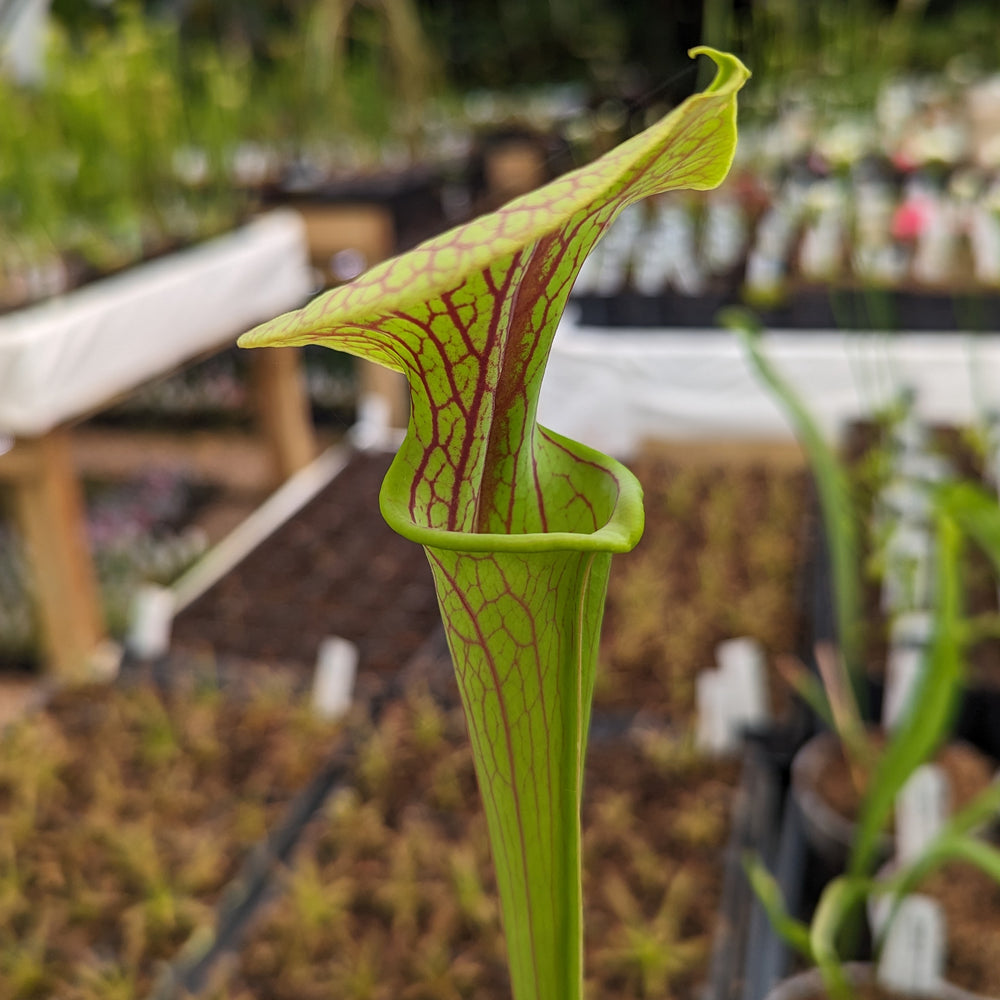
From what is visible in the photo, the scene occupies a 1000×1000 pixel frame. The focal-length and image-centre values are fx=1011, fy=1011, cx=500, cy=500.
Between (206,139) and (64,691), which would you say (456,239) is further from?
(206,139)

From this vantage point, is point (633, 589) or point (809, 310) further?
point (809, 310)

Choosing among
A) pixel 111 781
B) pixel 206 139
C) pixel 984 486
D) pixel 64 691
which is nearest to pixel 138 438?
pixel 206 139

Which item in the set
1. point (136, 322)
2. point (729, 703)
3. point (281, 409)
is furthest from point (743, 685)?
point (281, 409)

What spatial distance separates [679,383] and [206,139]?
1443mm

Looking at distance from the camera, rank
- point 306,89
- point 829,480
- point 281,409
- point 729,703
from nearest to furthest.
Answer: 1. point 829,480
2. point 729,703
3. point 281,409
4. point 306,89

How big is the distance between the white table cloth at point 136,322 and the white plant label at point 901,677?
0.89 metres

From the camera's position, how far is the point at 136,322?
6.76ft

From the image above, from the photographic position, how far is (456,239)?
229 mm

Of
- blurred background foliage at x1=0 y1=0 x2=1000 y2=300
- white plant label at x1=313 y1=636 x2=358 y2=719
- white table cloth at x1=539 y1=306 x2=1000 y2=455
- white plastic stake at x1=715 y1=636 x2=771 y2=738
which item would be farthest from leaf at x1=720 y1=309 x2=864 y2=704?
white table cloth at x1=539 y1=306 x2=1000 y2=455

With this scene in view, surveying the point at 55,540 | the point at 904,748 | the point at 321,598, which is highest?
the point at 904,748

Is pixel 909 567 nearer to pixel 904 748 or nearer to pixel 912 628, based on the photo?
pixel 912 628

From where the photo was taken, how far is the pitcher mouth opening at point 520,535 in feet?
1.03

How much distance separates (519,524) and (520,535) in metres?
0.07

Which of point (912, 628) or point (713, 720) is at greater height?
point (912, 628)
